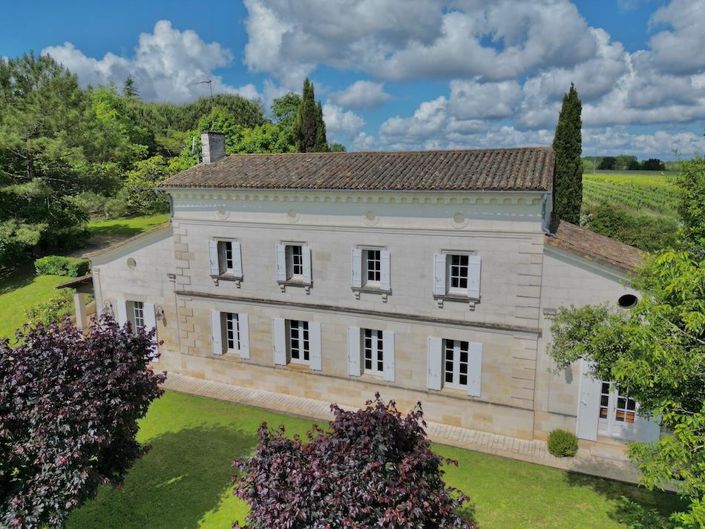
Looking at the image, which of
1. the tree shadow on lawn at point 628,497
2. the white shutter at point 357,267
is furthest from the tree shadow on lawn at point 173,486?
the tree shadow on lawn at point 628,497

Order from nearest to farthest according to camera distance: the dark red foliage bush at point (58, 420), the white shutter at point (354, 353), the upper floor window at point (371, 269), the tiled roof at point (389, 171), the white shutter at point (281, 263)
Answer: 1. the dark red foliage bush at point (58, 420)
2. the tiled roof at point (389, 171)
3. the upper floor window at point (371, 269)
4. the white shutter at point (354, 353)
5. the white shutter at point (281, 263)

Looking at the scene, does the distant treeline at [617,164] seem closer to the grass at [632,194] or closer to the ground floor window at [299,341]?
the grass at [632,194]

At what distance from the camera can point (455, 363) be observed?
1772cm

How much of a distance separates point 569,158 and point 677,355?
26.4m

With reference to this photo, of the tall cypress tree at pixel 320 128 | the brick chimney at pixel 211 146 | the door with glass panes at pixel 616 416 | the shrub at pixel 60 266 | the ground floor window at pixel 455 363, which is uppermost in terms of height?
the tall cypress tree at pixel 320 128

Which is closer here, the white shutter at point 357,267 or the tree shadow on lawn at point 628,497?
the tree shadow on lawn at point 628,497

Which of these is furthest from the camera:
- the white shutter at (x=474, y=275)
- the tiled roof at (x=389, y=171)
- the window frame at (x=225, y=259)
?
the window frame at (x=225, y=259)

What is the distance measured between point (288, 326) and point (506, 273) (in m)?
8.88

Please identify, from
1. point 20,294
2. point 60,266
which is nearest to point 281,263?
point 60,266

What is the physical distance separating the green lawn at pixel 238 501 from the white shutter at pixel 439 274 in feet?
17.3

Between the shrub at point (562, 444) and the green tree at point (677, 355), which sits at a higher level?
the green tree at point (677, 355)

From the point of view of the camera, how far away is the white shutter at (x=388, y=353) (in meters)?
18.2

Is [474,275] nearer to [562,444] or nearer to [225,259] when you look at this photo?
[562,444]

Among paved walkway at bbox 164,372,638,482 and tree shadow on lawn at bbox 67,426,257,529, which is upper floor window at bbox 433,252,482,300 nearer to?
paved walkway at bbox 164,372,638,482
